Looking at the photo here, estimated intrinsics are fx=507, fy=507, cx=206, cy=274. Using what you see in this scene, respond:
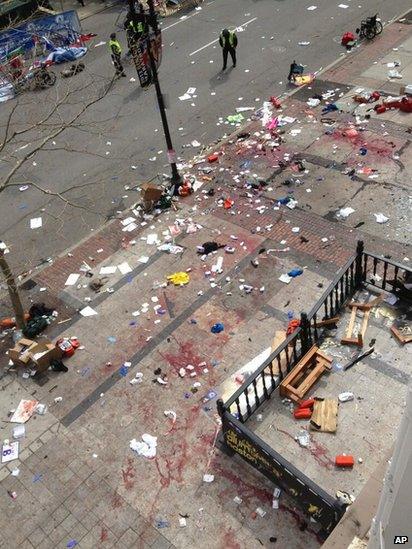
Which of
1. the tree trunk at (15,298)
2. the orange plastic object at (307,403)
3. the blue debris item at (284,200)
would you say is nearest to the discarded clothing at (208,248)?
the blue debris item at (284,200)

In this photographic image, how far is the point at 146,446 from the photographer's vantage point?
7.76m

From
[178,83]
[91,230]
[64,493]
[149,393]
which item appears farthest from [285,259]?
[178,83]

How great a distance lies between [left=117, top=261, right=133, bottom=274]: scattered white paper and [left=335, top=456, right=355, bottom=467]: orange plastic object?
5.95 m

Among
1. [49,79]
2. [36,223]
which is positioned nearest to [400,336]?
[36,223]

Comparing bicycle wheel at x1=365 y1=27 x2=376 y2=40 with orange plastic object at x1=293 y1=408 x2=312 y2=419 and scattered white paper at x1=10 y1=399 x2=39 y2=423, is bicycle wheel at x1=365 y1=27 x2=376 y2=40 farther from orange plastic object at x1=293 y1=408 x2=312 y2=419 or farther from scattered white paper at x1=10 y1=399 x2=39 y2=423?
scattered white paper at x1=10 y1=399 x2=39 y2=423

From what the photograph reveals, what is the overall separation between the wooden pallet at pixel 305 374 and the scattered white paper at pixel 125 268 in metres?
4.72

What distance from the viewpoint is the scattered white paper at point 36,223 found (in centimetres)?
1269

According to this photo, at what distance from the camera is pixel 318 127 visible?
14023 millimetres

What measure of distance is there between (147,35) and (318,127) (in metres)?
5.81

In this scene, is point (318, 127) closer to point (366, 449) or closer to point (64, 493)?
point (366, 449)

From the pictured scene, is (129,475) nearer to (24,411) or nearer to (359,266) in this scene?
(24,411)

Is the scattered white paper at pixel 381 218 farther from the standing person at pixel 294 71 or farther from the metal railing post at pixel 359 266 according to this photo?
the standing person at pixel 294 71

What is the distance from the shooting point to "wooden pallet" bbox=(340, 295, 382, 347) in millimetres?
7805

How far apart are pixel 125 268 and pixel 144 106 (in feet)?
25.6
